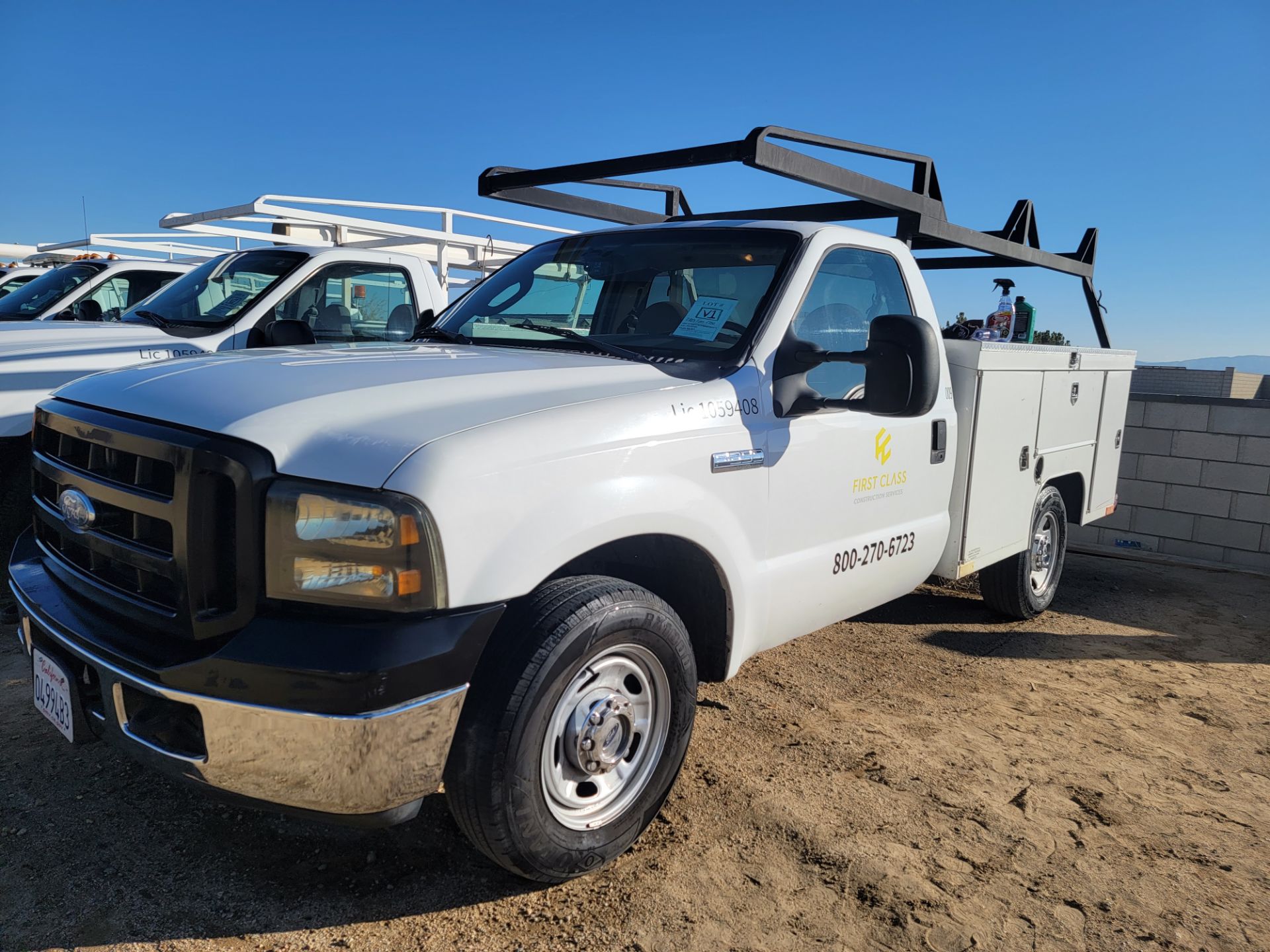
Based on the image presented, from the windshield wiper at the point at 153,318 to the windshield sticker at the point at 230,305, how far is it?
0.29 metres

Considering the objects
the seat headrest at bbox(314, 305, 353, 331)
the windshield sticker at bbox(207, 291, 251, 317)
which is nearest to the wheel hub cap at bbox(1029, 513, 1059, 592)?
the seat headrest at bbox(314, 305, 353, 331)

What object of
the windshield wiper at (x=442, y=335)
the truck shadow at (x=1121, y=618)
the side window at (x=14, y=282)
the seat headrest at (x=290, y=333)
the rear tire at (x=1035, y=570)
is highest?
the side window at (x=14, y=282)

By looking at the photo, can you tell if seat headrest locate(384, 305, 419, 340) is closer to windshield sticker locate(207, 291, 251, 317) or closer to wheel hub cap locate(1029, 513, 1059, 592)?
windshield sticker locate(207, 291, 251, 317)

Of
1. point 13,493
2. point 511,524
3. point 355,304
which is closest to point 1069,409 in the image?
point 511,524

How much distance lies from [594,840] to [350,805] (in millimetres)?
767

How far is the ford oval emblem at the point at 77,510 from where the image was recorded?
246 cm

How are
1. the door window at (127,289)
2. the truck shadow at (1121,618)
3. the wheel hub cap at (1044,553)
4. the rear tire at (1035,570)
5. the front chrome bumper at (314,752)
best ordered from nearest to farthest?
the front chrome bumper at (314,752) → the truck shadow at (1121,618) → the rear tire at (1035,570) → the wheel hub cap at (1044,553) → the door window at (127,289)

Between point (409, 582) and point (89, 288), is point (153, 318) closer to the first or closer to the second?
point (89, 288)

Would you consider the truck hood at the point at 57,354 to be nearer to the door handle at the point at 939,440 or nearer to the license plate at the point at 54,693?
the license plate at the point at 54,693

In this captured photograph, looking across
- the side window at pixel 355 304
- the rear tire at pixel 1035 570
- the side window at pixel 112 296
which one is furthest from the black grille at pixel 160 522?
the side window at pixel 112 296

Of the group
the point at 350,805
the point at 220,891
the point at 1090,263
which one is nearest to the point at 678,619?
the point at 350,805

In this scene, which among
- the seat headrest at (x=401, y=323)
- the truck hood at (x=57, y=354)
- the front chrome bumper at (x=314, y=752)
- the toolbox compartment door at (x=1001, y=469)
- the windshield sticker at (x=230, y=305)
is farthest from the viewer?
the seat headrest at (x=401, y=323)

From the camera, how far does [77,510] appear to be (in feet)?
8.20

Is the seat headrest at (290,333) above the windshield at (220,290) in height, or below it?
below
